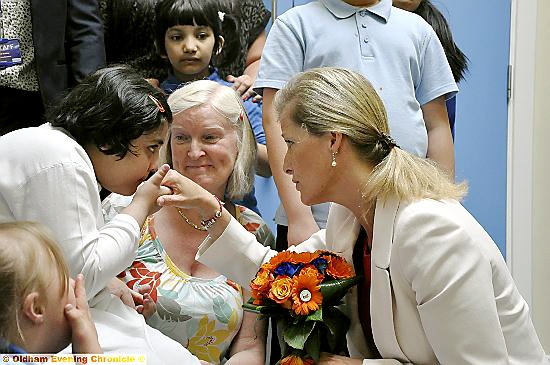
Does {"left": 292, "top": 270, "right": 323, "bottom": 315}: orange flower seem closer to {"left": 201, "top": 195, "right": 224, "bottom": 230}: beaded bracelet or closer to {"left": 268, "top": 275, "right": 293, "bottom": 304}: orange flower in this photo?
{"left": 268, "top": 275, "right": 293, "bottom": 304}: orange flower

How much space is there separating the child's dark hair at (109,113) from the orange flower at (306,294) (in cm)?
41

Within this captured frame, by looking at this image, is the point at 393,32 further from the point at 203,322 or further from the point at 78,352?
the point at 78,352

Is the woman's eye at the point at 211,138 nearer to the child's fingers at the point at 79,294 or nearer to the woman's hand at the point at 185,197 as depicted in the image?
the woman's hand at the point at 185,197

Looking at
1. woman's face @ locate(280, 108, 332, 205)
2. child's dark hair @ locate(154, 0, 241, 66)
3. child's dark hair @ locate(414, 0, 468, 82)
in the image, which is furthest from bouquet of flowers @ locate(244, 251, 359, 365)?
child's dark hair @ locate(414, 0, 468, 82)

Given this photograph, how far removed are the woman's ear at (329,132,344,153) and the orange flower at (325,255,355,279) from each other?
0.21 m

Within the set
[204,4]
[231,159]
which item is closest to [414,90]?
[231,159]

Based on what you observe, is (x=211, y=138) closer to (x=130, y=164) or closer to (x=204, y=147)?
(x=204, y=147)

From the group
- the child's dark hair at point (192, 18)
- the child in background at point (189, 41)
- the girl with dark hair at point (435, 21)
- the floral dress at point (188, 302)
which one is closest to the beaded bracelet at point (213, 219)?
the floral dress at point (188, 302)

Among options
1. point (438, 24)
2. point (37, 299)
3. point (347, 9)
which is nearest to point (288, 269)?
point (37, 299)

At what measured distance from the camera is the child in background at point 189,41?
2438mm

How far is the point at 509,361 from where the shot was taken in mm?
1580

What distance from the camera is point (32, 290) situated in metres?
1.07

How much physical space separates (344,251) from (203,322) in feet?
1.23

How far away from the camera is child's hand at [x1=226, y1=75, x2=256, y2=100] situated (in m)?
2.47
